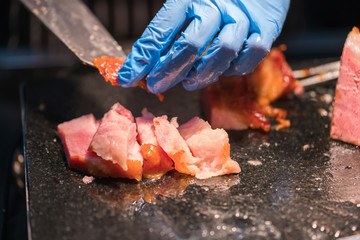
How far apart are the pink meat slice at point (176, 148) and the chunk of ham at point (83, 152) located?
0.73ft

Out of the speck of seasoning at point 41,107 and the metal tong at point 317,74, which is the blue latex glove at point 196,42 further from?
the metal tong at point 317,74

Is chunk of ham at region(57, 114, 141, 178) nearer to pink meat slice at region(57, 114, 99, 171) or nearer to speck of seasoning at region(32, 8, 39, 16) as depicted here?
pink meat slice at region(57, 114, 99, 171)

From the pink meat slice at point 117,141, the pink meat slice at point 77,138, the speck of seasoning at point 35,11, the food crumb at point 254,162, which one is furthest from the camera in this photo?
the speck of seasoning at point 35,11

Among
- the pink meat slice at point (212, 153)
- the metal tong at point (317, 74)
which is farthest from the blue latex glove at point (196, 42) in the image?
the metal tong at point (317, 74)

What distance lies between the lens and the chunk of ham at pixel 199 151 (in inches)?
75.4

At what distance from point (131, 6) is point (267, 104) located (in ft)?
5.74

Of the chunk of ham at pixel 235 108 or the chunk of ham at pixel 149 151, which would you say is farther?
the chunk of ham at pixel 235 108

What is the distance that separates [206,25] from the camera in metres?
1.93

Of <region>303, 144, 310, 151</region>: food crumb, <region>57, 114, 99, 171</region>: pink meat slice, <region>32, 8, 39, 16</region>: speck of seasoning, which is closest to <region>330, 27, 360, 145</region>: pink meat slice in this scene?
<region>303, 144, 310, 151</region>: food crumb

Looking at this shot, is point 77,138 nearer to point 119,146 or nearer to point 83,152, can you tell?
point 83,152

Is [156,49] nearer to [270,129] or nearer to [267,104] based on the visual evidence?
[270,129]

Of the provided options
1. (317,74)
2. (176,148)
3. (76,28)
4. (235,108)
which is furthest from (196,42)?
(317,74)

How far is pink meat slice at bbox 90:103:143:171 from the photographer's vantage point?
1.83 metres

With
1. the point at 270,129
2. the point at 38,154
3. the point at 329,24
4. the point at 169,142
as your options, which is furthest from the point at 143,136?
the point at 329,24
